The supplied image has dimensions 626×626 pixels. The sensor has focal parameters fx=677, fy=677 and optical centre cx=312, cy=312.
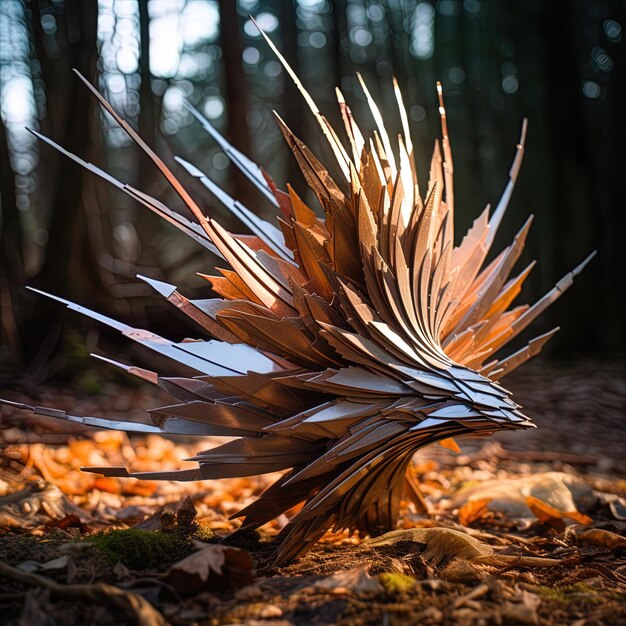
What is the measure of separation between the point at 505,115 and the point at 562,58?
1530mm

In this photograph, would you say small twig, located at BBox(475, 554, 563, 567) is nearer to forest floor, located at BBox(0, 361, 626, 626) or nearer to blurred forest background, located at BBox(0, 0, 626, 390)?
forest floor, located at BBox(0, 361, 626, 626)

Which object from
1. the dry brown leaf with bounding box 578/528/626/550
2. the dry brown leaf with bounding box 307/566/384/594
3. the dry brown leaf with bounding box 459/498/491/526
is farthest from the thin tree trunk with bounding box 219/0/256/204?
the dry brown leaf with bounding box 307/566/384/594

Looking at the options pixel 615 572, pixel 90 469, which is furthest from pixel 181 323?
pixel 615 572

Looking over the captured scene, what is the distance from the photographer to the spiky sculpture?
1.59 meters

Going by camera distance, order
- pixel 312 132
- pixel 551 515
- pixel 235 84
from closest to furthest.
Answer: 1. pixel 551 515
2. pixel 235 84
3. pixel 312 132

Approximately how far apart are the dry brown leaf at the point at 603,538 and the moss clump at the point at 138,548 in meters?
1.14

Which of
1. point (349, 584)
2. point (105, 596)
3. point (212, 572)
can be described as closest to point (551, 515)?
point (349, 584)

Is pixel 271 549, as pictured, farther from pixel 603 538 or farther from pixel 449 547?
pixel 603 538

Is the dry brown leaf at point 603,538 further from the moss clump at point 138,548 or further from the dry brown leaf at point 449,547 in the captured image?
the moss clump at point 138,548

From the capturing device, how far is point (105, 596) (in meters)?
1.20

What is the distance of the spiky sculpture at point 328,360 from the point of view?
5.21 ft

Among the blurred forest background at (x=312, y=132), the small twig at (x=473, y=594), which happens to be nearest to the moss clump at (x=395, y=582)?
the small twig at (x=473, y=594)

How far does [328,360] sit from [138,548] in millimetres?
629

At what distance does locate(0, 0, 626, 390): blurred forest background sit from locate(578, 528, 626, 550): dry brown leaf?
2.81m
